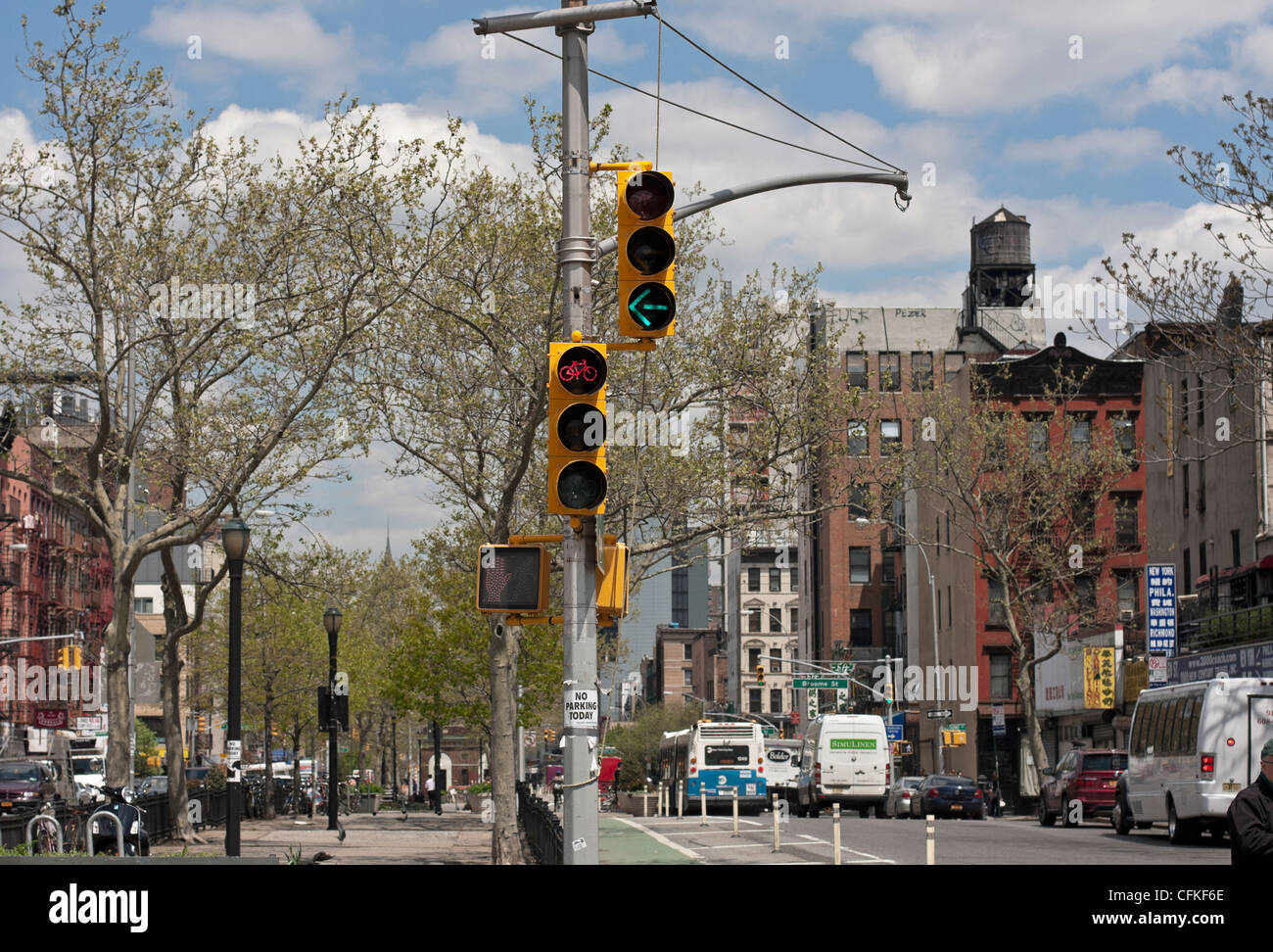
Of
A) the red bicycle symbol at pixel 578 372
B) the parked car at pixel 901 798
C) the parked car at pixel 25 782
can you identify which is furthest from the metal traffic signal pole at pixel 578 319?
the parked car at pixel 901 798

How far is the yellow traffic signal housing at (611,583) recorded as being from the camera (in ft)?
35.9

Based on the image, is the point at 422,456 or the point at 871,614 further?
the point at 871,614

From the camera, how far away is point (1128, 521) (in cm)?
7394

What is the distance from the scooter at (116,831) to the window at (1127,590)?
5714 cm

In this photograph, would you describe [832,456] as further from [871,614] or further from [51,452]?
[871,614]

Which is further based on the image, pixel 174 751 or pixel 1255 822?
pixel 174 751

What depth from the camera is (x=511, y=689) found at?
941 inches

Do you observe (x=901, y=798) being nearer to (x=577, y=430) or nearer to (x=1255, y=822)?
(x=1255, y=822)

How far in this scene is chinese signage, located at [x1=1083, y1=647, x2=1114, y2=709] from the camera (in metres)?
57.8

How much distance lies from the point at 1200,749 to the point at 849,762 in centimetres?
2201

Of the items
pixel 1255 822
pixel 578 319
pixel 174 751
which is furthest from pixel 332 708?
pixel 1255 822

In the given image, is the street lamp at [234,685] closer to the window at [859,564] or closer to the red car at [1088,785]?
the red car at [1088,785]
